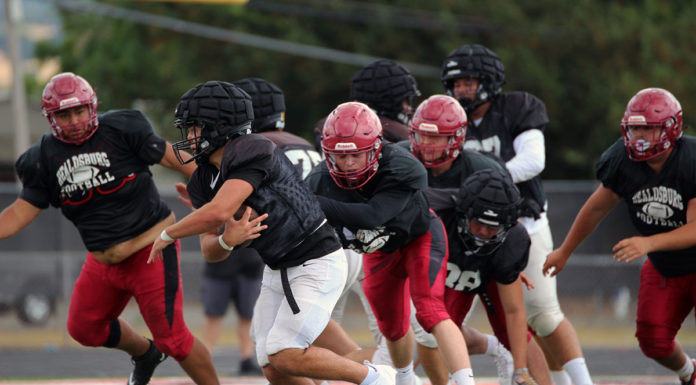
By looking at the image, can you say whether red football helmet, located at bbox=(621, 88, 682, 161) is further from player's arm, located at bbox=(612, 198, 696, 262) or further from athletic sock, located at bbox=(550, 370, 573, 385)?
athletic sock, located at bbox=(550, 370, 573, 385)

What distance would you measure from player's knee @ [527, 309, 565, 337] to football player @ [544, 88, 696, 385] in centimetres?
26

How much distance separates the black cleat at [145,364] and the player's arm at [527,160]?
2.55 m

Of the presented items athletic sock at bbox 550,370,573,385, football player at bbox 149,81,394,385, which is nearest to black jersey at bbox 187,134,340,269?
football player at bbox 149,81,394,385

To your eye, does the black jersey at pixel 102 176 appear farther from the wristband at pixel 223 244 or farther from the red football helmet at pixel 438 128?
the red football helmet at pixel 438 128

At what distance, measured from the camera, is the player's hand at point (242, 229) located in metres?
4.80

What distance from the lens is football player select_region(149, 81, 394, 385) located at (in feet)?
15.8

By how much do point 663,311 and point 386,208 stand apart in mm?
2040

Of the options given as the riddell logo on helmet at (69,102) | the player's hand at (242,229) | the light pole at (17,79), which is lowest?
the light pole at (17,79)

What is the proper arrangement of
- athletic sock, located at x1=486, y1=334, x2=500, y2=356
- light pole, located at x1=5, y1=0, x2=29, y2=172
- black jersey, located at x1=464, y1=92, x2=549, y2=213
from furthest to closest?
1. light pole, located at x1=5, y1=0, x2=29, y2=172
2. athletic sock, located at x1=486, y1=334, x2=500, y2=356
3. black jersey, located at x1=464, y1=92, x2=549, y2=213

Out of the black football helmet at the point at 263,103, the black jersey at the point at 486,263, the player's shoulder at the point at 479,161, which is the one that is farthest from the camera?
the black football helmet at the point at 263,103

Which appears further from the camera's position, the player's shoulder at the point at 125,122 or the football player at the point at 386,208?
the player's shoulder at the point at 125,122

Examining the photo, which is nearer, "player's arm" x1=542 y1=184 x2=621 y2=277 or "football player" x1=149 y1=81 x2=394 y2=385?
"football player" x1=149 y1=81 x2=394 y2=385

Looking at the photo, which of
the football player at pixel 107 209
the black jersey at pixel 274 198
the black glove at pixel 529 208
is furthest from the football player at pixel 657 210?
the football player at pixel 107 209

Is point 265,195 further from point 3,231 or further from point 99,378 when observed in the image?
point 99,378
